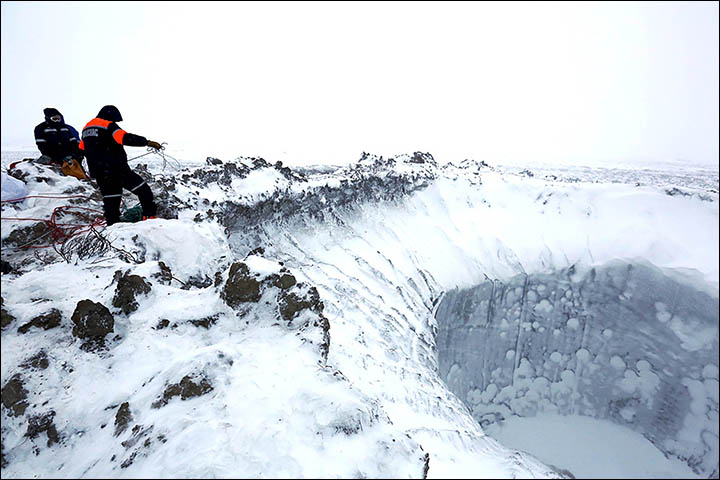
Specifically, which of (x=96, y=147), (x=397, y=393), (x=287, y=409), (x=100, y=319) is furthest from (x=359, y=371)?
(x=96, y=147)

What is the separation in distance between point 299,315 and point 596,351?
27.6 ft

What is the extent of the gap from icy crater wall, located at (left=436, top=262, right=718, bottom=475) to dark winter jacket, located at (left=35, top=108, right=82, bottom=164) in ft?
26.2

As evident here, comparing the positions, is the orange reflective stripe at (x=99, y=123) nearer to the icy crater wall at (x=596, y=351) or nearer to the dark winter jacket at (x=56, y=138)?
the dark winter jacket at (x=56, y=138)

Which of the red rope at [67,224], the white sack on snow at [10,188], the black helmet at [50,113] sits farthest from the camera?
the black helmet at [50,113]

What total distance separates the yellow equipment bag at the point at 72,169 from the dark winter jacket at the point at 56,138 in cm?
33

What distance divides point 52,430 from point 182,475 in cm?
123

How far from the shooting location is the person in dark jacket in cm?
462

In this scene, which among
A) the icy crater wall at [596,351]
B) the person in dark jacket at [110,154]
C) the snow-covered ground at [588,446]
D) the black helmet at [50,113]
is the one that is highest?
the black helmet at [50,113]

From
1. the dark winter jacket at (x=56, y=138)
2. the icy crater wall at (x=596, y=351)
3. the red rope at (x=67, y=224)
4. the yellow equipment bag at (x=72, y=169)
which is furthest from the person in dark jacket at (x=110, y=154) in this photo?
the icy crater wall at (x=596, y=351)

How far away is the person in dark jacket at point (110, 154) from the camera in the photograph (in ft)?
15.2

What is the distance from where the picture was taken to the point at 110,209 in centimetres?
490

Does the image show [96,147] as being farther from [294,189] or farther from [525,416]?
[525,416]

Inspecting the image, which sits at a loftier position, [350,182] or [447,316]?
[350,182]

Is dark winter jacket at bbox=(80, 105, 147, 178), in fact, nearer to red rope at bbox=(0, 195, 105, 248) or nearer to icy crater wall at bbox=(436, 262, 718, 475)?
red rope at bbox=(0, 195, 105, 248)
